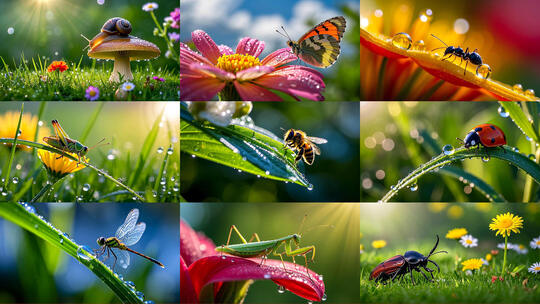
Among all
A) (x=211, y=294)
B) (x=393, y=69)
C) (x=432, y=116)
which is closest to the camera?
(x=211, y=294)

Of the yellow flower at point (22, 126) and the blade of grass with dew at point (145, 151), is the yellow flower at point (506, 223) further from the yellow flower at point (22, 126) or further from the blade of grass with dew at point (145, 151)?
the yellow flower at point (22, 126)

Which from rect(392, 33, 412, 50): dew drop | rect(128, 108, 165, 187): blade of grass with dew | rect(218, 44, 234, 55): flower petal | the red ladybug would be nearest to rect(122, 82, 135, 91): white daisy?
rect(128, 108, 165, 187): blade of grass with dew

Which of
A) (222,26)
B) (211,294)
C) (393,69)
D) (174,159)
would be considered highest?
(222,26)

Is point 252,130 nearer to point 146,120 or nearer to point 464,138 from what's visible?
point 146,120

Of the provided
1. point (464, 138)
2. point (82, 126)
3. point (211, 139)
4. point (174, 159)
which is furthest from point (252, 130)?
point (464, 138)

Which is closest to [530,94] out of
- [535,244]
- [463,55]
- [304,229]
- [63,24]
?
[463,55]

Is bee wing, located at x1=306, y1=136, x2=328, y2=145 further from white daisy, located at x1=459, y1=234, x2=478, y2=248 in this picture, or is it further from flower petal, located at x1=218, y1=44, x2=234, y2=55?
white daisy, located at x1=459, y1=234, x2=478, y2=248

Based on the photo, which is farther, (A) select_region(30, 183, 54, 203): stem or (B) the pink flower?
(A) select_region(30, 183, 54, 203): stem
